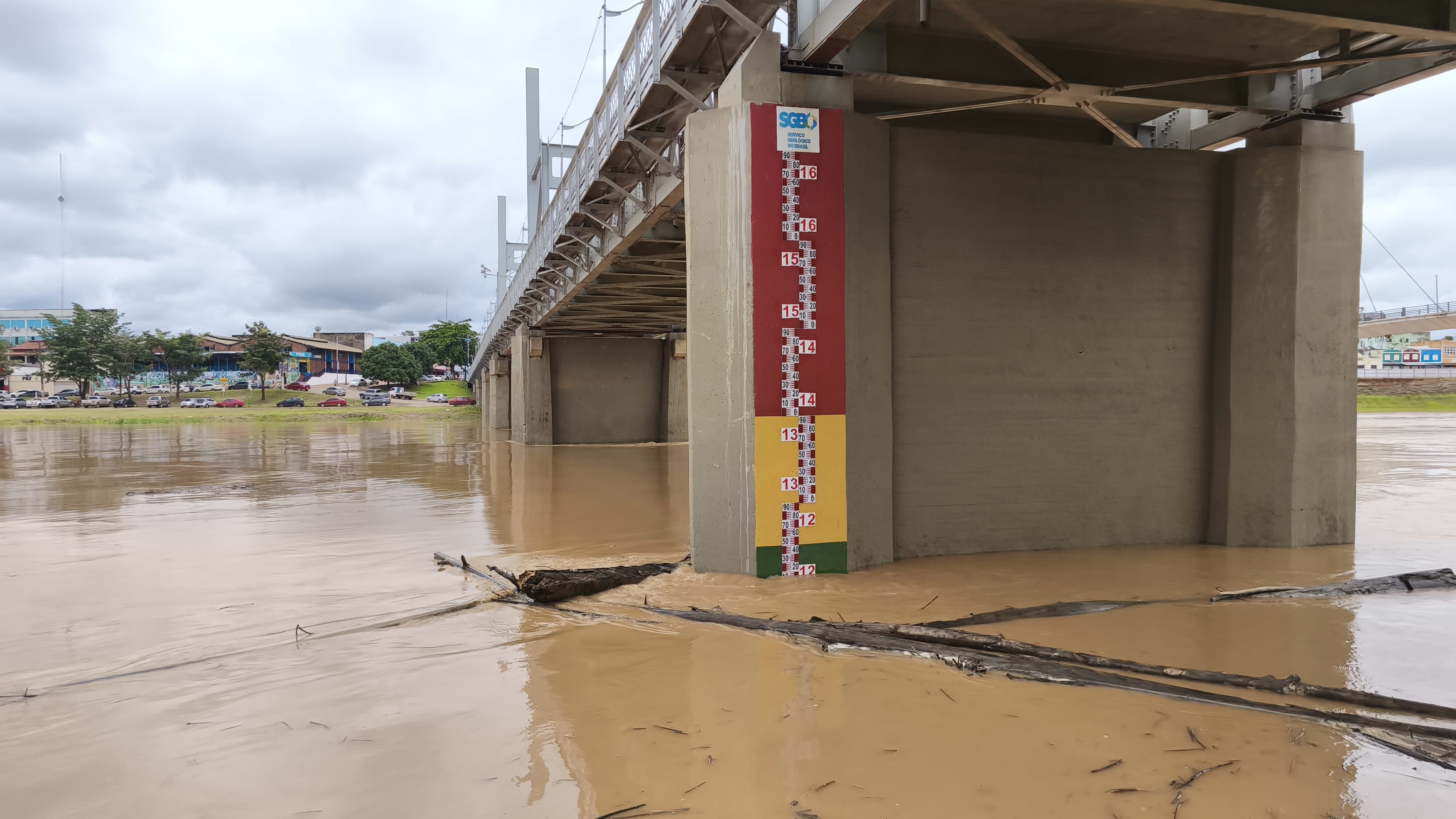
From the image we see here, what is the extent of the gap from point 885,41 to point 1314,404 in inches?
235

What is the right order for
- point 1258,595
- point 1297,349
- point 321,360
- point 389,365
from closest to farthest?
point 1258,595 < point 1297,349 < point 389,365 < point 321,360

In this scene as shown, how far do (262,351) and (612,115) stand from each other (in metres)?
72.2

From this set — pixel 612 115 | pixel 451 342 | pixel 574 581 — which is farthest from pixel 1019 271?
pixel 451 342

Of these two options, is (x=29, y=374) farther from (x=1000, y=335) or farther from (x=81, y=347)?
(x=1000, y=335)

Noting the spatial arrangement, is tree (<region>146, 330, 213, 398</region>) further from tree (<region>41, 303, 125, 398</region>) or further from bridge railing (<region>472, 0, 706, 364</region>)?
bridge railing (<region>472, 0, 706, 364</region>)

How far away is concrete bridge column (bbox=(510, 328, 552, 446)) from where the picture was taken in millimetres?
31328

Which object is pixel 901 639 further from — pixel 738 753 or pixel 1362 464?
pixel 1362 464

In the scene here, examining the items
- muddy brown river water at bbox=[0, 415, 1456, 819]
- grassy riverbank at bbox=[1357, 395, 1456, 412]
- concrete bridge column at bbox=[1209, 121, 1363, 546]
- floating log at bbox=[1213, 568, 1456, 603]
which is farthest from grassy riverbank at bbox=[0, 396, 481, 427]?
grassy riverbank at bbox=[1357, 395, 1456, 412]

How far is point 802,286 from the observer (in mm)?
7031

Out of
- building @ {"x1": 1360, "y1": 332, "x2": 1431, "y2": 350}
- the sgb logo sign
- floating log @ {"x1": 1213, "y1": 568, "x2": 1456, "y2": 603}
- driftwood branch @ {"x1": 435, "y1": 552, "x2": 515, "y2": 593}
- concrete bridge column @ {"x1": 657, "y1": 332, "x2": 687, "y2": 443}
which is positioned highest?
building @ {"x1": 1360, "y1": 332, "x2": 1431, "y2": 350}

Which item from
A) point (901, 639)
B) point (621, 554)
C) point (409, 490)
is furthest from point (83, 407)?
point (901, 639)

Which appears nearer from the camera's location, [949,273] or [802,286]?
[802,286]

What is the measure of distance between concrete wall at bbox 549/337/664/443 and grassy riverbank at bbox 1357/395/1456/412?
1957 inches

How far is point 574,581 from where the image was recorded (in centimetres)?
640
